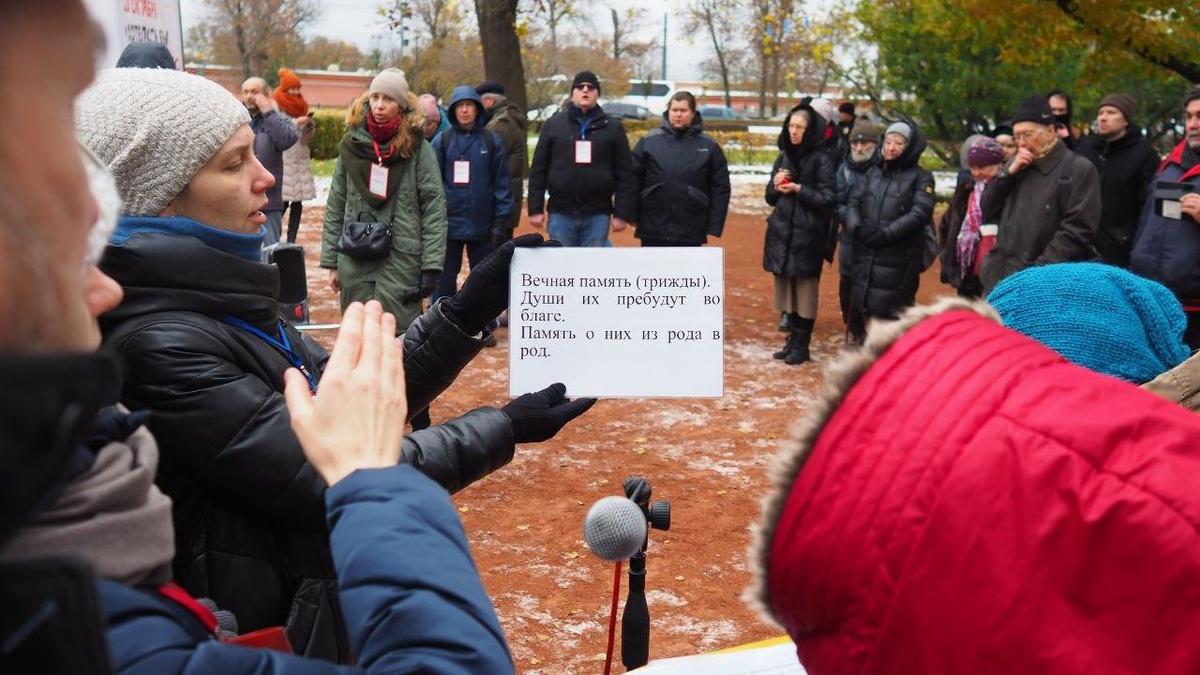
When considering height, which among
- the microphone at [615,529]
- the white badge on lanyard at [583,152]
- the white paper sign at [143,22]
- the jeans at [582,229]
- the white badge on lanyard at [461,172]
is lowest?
the jeans at [582,229]

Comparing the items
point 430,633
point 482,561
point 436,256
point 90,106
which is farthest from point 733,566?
point 430,633

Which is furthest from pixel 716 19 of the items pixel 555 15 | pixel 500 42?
pixel 500 42

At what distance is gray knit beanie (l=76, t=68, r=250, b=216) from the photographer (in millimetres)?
2012

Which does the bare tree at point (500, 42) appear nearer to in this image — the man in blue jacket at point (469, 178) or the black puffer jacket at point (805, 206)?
the man in blue jacket at point (469, 178)

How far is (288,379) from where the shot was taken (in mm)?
1339

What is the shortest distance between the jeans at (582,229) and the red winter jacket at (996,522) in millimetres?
8127

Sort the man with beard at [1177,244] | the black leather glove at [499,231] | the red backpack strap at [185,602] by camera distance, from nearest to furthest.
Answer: the red backpack strap at [185,602]
the man with beard at [1177,244]
the black leather glove at [499,231]

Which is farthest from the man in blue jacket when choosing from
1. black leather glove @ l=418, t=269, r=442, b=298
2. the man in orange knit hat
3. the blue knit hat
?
the blue knit hat

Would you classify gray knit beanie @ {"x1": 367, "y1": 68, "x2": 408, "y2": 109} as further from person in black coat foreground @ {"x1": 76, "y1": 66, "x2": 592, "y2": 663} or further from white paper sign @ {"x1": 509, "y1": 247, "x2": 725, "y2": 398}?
person in black coat foreground @ {"x1": 76, "y1": 66, "x2": 592, "y2": 663}

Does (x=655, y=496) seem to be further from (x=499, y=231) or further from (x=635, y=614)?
(x=499, y=231)

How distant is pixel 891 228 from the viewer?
8.24 m

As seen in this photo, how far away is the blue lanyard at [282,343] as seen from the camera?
6.67 feet

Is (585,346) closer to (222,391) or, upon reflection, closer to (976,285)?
(222,391)

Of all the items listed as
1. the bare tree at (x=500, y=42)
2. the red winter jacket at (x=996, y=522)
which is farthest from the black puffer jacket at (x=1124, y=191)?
the bare tree at (x=500, y=42)
